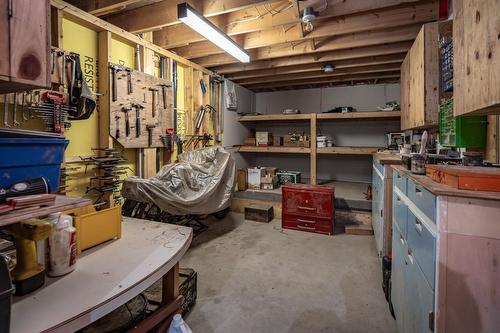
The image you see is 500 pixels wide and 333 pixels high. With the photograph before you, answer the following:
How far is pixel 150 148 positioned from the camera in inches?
131

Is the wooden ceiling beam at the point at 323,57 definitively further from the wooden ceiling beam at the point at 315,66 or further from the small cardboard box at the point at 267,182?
the small cardboard box at the point at 267,182

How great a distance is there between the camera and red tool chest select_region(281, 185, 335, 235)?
12.2ft

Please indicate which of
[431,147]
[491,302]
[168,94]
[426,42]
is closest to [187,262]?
[168,94]

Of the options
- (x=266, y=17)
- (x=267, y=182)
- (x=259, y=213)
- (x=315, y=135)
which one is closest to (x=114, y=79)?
(x=266, y=17)

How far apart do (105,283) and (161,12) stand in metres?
2.57

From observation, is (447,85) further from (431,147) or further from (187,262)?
(187,262)

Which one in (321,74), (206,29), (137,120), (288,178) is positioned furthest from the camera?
(288,178)

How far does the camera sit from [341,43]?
10.7 feet

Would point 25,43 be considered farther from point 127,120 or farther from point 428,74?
point 428,74

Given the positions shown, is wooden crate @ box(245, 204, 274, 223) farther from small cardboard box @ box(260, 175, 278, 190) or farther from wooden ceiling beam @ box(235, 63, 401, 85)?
wooden ceiling beam @ box(235, 63, 401, 85)

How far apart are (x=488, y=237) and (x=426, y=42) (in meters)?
1.86

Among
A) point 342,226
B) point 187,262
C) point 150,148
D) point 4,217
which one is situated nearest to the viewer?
point 4,217

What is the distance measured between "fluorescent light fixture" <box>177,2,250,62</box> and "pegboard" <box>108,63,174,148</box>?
0.92m

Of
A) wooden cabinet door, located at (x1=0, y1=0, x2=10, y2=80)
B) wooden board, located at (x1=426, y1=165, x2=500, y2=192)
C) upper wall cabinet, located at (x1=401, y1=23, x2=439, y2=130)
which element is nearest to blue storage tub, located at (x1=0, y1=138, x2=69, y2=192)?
wooden cabinet door, located at (x1=0, y1=0, x2=10, y2=80)
